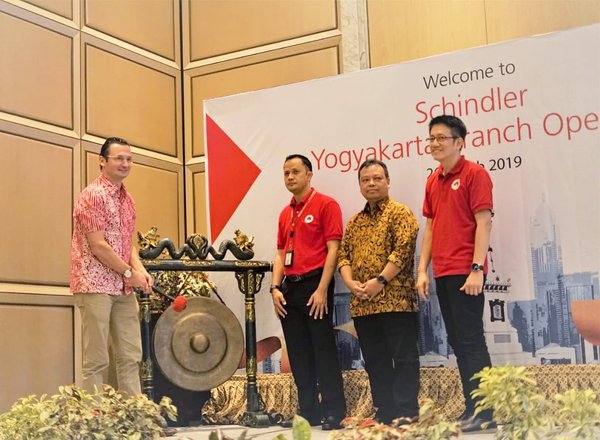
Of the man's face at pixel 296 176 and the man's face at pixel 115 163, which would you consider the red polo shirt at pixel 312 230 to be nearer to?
the man's face at pixel 296 176

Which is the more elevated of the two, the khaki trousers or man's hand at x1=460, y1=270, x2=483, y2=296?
man's hand at x1=460, y1=270, x2=483, y2=296

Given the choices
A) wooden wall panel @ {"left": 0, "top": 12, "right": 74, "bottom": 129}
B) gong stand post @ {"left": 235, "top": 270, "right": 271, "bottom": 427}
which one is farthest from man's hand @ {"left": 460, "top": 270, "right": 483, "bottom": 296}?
wooden wall panel @ {"left": 0, "top": 12, "right": 74, "bottom": 129}

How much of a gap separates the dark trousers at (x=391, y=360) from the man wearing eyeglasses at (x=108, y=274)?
1.10 metres

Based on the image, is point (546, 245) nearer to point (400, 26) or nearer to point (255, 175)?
point (255, 175)

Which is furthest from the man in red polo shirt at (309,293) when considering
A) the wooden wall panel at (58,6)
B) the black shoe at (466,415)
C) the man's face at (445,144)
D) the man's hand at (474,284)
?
the wooden wall panel at (58,6)

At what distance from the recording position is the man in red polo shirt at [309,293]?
407 cm

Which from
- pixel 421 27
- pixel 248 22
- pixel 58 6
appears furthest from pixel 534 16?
pixel 58 6

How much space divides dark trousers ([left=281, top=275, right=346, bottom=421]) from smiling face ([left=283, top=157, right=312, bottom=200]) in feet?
1.57

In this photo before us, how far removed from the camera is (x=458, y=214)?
12.1ft

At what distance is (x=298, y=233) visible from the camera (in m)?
4.23

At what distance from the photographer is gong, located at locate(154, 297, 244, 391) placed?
Answer: 4.41 m

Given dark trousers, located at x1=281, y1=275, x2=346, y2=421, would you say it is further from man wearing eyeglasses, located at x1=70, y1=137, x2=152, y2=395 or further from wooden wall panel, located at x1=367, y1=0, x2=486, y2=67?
wooden wall panel, located at x1=367, y1=0, x2=486, y2=67

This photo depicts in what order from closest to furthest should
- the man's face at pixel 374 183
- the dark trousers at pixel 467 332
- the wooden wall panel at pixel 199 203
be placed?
the dark trousers at pixel 467 332 < the man's face at pixel 374 183 < the wooden wall panel at pixel 199 203

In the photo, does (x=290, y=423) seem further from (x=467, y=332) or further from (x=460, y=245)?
(x=460, y=245)
